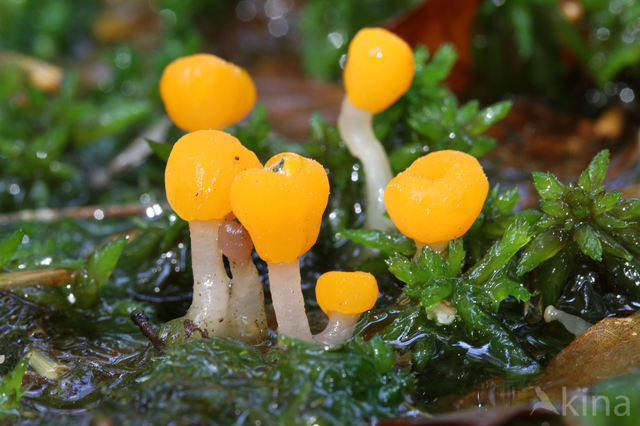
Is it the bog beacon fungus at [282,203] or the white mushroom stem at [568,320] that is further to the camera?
the white mushroom stem at [568,320]

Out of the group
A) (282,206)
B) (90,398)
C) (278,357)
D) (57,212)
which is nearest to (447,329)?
(278,357)

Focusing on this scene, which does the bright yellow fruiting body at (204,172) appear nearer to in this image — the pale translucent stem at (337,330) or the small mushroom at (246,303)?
the small mushroom at (246,303)

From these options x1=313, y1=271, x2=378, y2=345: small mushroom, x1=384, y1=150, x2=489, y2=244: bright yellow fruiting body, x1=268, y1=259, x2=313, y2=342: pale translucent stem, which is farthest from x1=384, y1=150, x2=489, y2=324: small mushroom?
x1=268, y1=259, x2=313, y2=342: pale translucent stem

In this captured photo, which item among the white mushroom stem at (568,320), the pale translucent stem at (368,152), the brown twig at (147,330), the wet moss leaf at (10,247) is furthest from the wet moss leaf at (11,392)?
the white mushroom stem at (568,320)

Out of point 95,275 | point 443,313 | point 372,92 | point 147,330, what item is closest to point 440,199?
point 443,313

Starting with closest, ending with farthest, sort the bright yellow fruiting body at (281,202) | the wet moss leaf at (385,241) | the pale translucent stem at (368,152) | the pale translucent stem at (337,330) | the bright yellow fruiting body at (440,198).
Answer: the bright yellow fruiting body at (281,202), the bright yellow fruiting body at (440,198), the pale translucent stem at (337,330), the wet moss leaf at (385,241), the pale translucent stem at (368,152)

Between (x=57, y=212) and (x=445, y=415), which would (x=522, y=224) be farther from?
(x=57, y=212)
